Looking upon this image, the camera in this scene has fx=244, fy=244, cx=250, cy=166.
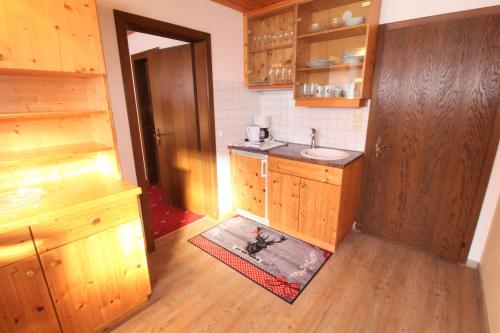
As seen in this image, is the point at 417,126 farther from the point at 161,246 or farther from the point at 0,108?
the point at 0,108

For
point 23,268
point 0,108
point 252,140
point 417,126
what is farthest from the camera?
point 252,140

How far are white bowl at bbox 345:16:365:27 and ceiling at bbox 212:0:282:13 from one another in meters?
0.80

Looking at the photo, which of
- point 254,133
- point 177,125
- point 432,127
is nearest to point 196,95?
point 177,125

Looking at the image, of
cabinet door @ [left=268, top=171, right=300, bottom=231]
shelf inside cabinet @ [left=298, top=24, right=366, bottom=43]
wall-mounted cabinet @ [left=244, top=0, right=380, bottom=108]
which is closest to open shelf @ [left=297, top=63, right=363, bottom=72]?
wall-mounted cabinet @ [left=244, top=0, right=380, bottom=108]

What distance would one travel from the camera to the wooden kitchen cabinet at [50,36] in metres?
1.24

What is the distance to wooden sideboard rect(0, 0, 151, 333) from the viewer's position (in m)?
1.22

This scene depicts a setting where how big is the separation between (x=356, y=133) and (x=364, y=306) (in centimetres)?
156

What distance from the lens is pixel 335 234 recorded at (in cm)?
227

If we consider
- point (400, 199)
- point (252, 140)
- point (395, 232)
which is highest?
point (252, 140)

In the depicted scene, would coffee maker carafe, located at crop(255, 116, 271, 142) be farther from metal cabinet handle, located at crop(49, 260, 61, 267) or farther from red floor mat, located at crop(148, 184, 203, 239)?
metal cabinet handle, located at crop(49, 260, 61, 267)

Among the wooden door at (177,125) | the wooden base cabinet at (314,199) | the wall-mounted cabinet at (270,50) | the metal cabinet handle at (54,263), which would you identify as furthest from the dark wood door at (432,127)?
the metal cabinet handle at (54,263)

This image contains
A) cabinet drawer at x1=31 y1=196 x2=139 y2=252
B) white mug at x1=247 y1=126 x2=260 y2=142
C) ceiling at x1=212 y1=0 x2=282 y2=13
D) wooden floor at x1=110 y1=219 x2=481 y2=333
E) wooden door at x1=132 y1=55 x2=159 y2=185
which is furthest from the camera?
wooden door at x1=132 y1=55 x2=159 y2=185

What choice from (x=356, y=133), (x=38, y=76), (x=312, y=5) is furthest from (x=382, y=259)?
(x=38, y=76)

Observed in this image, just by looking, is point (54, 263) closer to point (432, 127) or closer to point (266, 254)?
point (266, 254)
